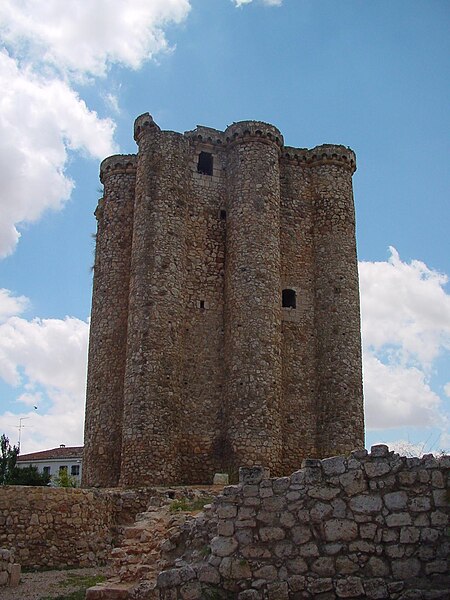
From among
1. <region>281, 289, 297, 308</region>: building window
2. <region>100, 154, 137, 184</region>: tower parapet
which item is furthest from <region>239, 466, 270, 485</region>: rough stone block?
<region>100, 154, 137, 184</region>: tower parapet

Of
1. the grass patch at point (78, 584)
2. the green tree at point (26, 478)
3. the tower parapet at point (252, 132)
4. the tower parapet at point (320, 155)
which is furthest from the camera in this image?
the green tree at point (26, 478)

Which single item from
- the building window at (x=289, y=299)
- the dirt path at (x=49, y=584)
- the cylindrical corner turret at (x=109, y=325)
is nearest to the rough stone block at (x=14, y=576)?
the dirt path at (x=49, y=584)

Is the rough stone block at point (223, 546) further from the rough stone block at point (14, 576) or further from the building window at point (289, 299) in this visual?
the building window at point (289, 299)

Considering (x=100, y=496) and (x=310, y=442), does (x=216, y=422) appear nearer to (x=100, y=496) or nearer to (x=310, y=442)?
(x=310, y=442)

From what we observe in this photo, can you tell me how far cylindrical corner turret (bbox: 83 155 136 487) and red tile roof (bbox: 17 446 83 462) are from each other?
117ft

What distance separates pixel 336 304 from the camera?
23578 mm

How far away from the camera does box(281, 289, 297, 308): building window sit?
23719mm

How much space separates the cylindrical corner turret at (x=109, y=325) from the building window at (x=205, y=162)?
7.61ft

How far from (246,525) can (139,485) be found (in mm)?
11192

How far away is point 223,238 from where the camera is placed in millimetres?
23547

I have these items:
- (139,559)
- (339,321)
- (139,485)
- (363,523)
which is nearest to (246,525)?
(363,523)

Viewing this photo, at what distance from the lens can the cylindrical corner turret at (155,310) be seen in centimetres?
2031

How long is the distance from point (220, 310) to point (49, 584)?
11.1 meters

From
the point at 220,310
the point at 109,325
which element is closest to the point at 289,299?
the point at 220,310
